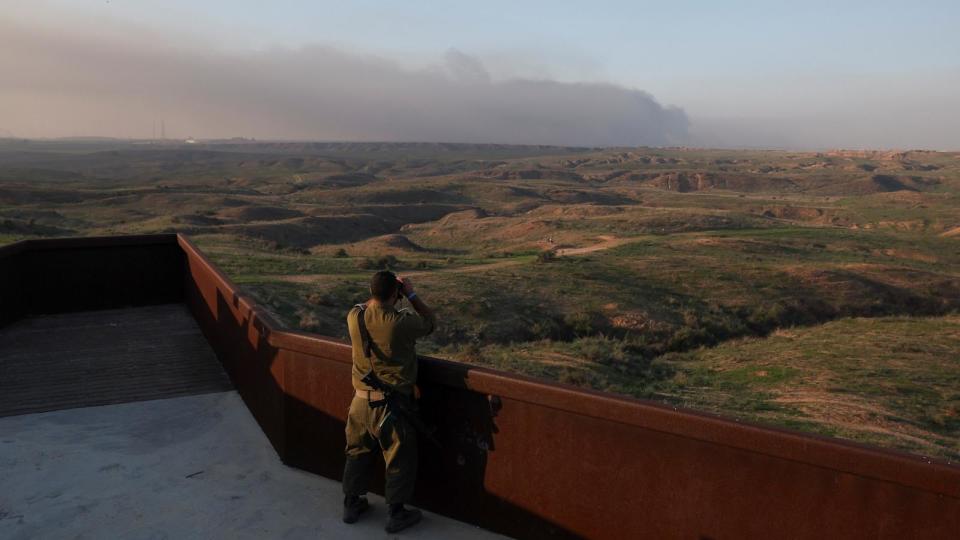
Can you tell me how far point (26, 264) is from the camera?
10609 millimetres

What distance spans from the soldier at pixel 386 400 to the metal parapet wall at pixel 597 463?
1.03 ft

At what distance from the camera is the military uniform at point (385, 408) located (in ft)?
14.9

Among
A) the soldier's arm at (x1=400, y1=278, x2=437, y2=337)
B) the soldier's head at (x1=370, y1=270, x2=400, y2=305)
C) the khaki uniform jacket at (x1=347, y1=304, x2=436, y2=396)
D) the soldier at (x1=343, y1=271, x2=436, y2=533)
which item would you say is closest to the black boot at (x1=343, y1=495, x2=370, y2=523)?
the soldier at (x1=343, y1=271, x2=436, y2=533)

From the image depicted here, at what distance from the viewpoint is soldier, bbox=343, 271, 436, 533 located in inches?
179

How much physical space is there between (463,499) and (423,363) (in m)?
0.94

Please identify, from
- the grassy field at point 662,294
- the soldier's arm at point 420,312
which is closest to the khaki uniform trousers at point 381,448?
the soldier's arm at point 420,312

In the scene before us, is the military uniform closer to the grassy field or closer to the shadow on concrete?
the shadow on concrete

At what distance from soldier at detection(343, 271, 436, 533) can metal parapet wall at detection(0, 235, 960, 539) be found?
1.03 feet

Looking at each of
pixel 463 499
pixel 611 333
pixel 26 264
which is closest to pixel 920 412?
pixel 611 333

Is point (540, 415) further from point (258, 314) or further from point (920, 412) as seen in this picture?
point (920, 412)

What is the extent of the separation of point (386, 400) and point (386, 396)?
0.03m

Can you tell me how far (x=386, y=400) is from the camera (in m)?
4.55

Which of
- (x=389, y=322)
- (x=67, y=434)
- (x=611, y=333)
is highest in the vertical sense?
(x=389, y=322)

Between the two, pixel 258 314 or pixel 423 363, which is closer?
pixel 423 363
